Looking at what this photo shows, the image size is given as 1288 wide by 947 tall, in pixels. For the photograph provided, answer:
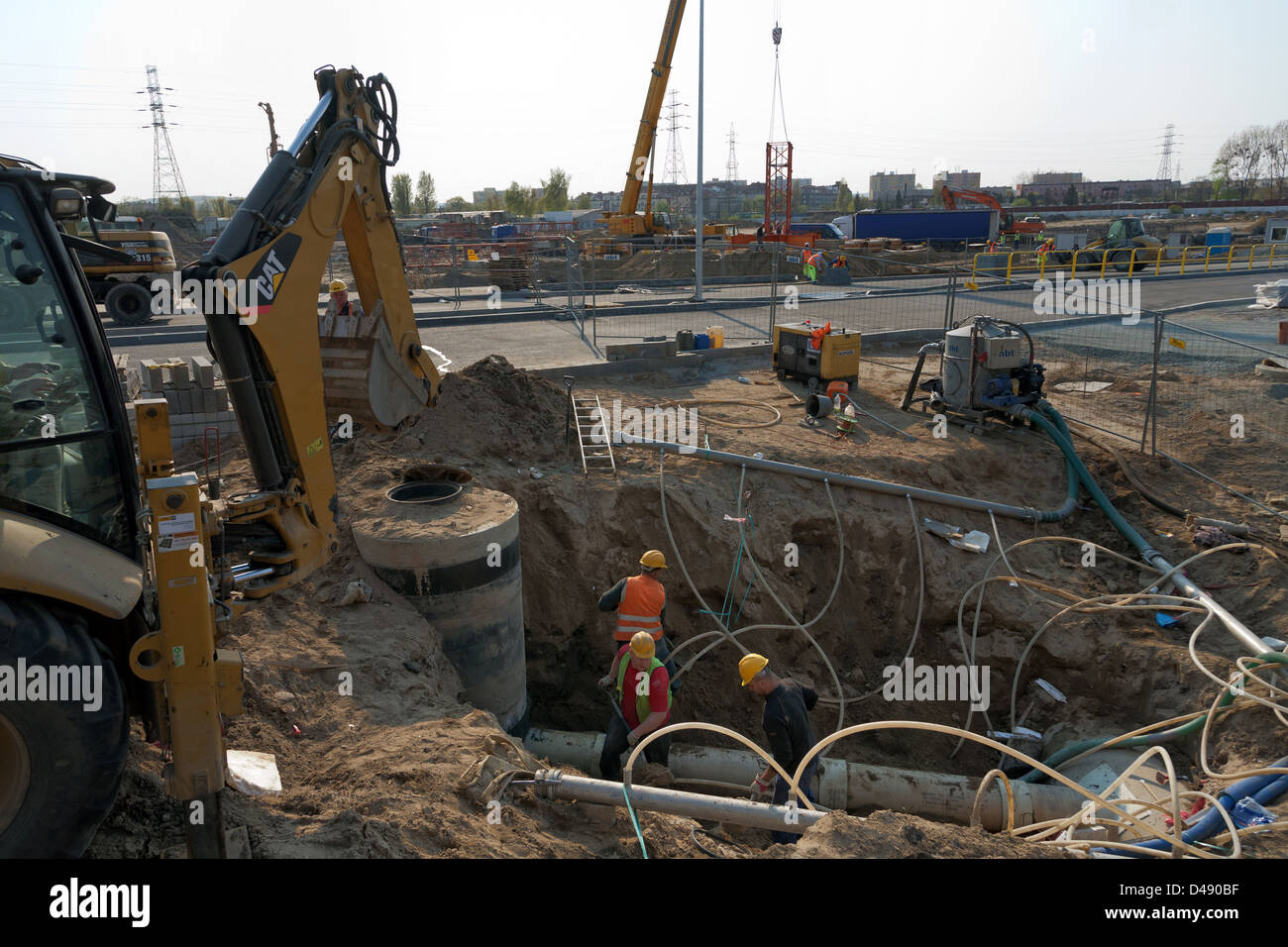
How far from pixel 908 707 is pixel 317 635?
659 cm

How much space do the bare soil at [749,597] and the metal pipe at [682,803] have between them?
17 centimetres

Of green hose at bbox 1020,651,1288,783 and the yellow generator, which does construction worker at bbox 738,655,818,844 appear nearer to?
green hose at bbox 1020,651,1288,783

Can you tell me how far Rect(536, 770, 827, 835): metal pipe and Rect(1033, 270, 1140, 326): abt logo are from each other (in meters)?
17.7

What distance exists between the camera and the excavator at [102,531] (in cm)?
361

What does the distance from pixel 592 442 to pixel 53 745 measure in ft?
25.7

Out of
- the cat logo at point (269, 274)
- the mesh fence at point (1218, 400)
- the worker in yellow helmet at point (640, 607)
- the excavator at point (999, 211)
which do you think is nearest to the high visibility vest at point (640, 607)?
the worker in yellow helmet at point (640, 607)

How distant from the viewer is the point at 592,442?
436 inches

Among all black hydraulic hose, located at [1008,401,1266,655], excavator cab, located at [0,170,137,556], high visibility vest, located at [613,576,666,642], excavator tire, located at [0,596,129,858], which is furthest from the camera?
black hydraulic hose, located at [1008,401,1266,655]

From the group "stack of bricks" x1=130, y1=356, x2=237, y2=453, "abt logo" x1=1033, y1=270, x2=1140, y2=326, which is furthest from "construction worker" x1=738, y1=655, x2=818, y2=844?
"abt logo" x1=1033, y1=270, x2=1140, y2=326

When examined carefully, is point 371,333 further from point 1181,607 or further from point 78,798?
point 1181,607

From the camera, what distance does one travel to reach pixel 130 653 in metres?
3.75

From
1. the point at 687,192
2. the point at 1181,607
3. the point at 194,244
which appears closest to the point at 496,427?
the point at 1181,607

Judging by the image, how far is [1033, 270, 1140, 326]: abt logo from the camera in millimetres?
21578

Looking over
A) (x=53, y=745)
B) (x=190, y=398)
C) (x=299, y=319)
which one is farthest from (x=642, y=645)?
(x=190, y=398)
